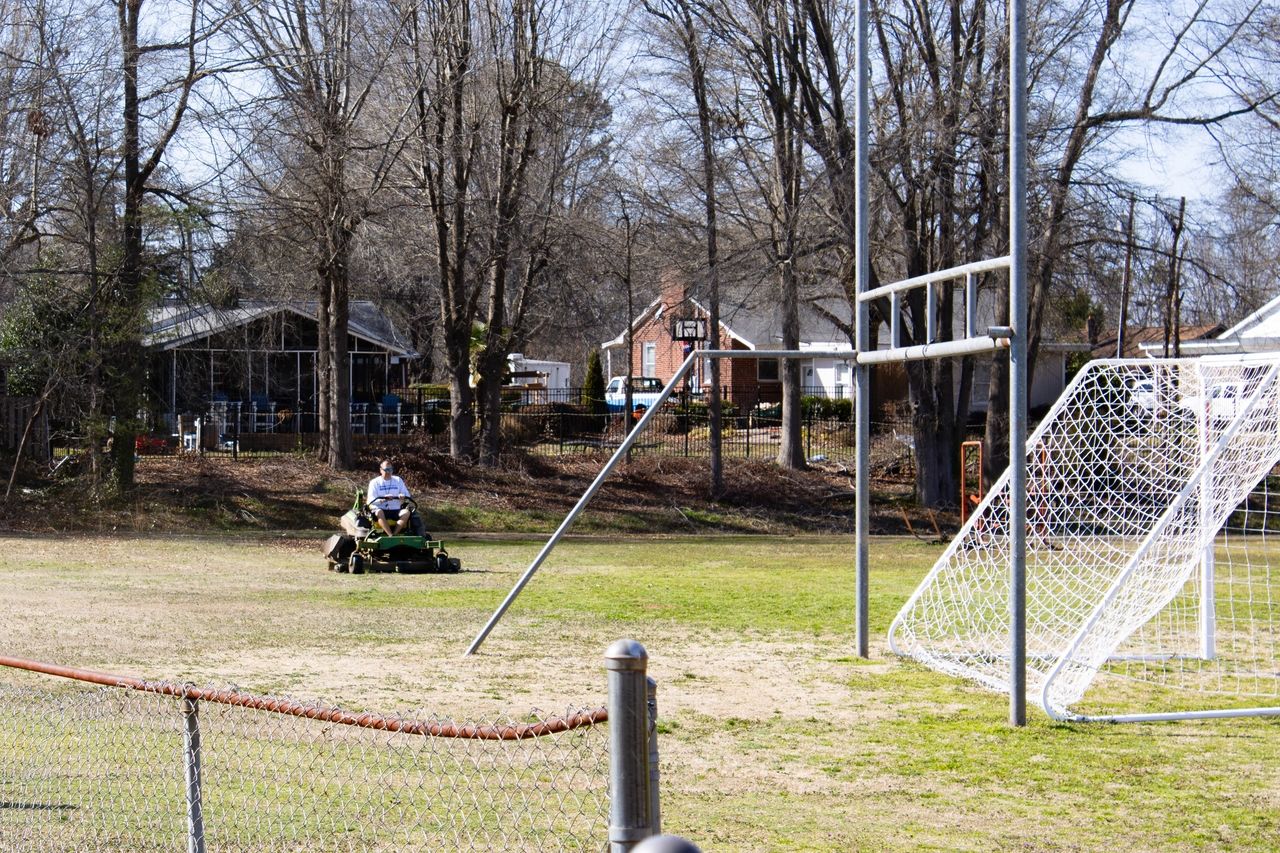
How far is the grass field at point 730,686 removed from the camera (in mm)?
7066

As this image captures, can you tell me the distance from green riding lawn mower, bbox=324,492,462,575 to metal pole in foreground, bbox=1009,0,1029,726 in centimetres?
1184

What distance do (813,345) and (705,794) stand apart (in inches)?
1817

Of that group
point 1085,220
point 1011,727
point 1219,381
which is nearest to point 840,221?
point 1085,220

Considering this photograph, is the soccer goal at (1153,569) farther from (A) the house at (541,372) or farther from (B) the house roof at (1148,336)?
(A) the house at (541,372)

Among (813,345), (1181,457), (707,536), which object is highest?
(813,345)

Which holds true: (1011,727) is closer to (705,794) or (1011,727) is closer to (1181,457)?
(705,794)

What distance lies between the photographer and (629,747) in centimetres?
354

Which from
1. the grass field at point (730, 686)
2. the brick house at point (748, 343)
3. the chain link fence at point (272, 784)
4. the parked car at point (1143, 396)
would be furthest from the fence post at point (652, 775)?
the brick house at point (748, 343)

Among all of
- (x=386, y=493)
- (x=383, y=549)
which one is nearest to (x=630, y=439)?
(x=383, y=549)

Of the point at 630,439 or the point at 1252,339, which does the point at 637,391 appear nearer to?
the point at 1252,339

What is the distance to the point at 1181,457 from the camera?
553 inches

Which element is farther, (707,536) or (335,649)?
(707,536)

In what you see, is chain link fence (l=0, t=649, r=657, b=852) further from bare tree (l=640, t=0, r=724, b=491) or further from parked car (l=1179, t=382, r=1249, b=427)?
bare tree (l=640, t=0, r=724, b=491)

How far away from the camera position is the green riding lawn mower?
20031 mm
